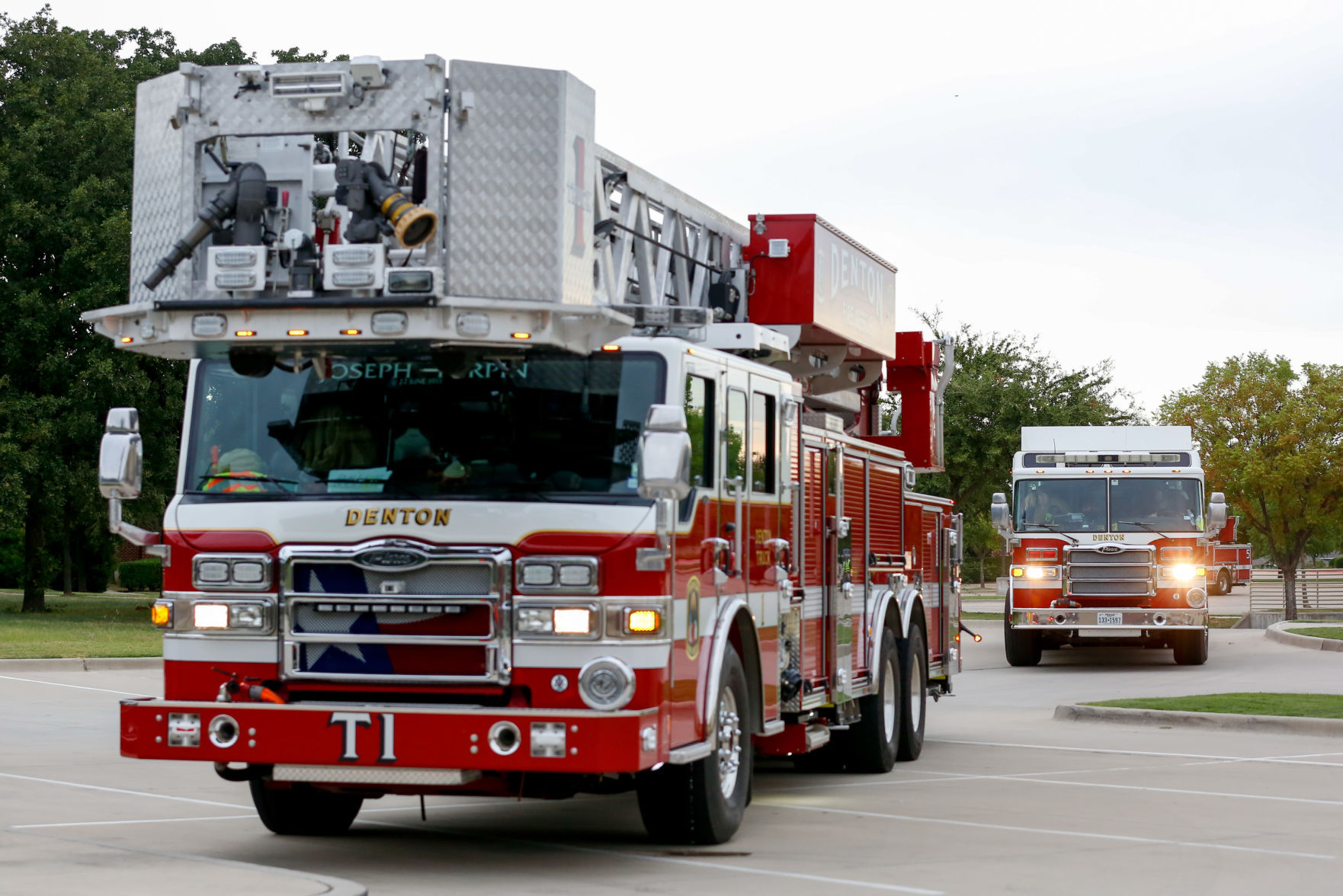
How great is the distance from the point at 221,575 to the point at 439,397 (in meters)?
1.37

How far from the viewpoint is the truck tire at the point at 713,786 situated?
31.4 feet

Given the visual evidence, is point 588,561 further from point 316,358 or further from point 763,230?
point 763,230

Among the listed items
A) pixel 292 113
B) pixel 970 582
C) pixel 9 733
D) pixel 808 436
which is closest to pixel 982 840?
pixel 808 436

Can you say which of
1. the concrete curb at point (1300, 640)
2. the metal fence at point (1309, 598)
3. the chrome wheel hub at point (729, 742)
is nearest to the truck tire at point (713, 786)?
the chrome wheel hub at point (729, 742)

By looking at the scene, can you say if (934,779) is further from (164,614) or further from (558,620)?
(164,614)

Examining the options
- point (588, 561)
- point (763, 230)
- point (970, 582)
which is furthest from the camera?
point (970, 582)

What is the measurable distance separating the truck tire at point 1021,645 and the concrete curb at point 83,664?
12.1 m

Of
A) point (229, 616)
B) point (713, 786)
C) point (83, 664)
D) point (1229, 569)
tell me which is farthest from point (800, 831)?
point (1229, 569)

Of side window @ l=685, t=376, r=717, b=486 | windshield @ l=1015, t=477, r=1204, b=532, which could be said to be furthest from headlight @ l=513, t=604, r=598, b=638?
windshield @ l=1015, t=477, r=1204, b=532

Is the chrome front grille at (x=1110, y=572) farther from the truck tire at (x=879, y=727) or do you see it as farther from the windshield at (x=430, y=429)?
the windshield at (x=430, y=429)

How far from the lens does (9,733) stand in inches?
612

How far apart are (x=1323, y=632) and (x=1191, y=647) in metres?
8.52

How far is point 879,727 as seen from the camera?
13789 millimetres

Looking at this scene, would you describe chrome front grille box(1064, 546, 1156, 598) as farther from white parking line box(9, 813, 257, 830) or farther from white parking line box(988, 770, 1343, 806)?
white parking line box(9, 813, 257, 830)
